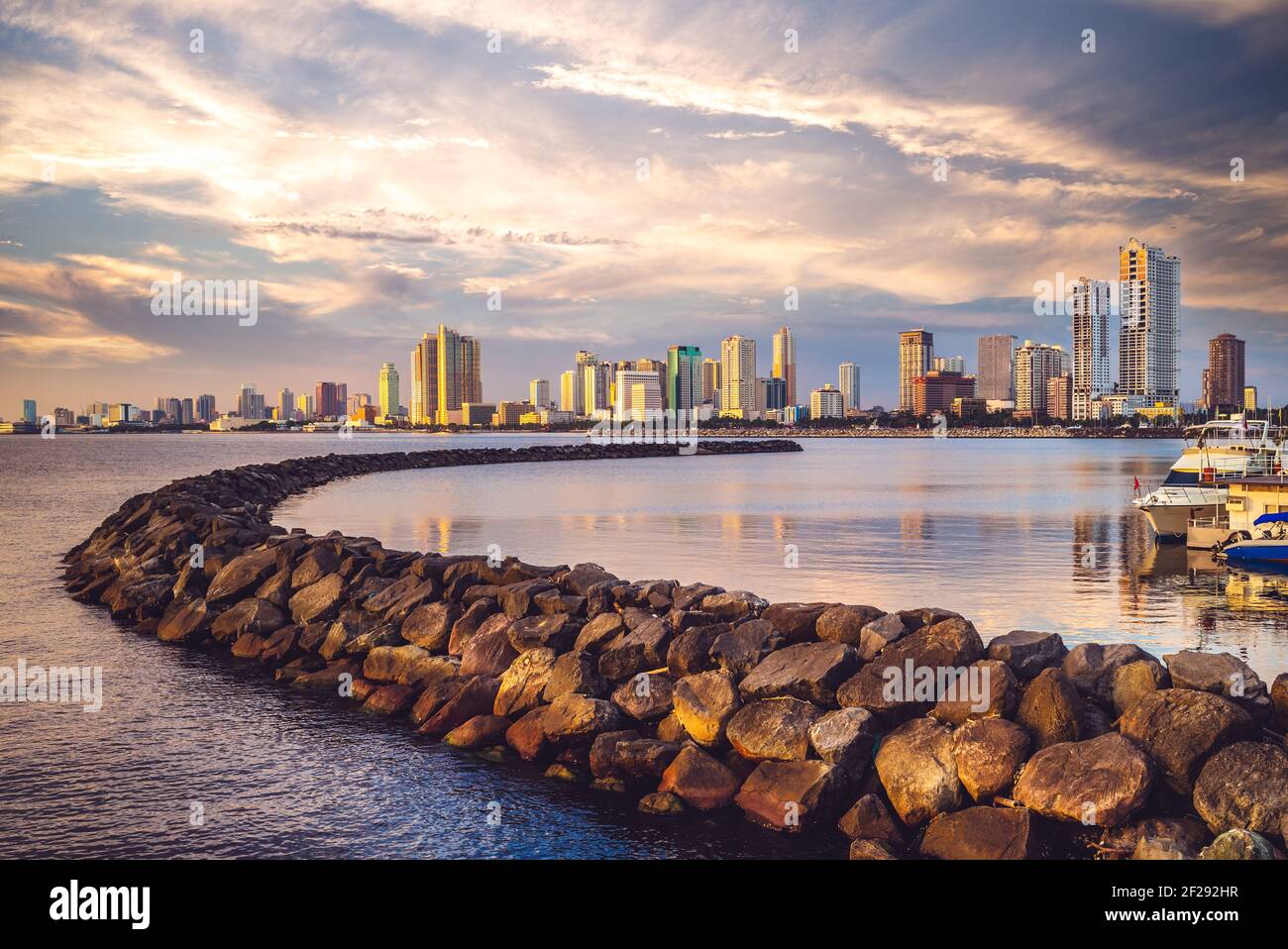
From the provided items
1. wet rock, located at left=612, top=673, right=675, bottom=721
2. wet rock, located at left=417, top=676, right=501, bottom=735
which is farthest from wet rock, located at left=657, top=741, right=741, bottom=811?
wet rock, located at left=417, top=676, right=501, bottom=735

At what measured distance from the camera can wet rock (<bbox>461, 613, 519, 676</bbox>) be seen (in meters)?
14.4

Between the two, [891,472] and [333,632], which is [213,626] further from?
[891,472]

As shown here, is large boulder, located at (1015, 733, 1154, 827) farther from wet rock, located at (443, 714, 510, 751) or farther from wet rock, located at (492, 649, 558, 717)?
wet rock, located at (443, 714, 510, 751)

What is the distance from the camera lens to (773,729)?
36.4 ft

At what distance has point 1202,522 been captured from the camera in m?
33.6

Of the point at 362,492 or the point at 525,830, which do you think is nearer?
the point at 525,830

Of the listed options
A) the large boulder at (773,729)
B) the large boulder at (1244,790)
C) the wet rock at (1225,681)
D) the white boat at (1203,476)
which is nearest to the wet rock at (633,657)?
the large boulder at (773,729)

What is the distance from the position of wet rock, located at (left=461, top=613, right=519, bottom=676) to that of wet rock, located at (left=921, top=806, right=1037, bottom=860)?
6718mm

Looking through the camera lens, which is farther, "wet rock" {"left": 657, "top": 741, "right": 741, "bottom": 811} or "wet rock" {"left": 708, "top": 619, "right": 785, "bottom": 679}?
"wet rock" {"left": 708, "top": 619, "right": 785, "bottom": 679}

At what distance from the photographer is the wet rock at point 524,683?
13.1 m

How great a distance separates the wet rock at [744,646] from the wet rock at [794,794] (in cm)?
218
